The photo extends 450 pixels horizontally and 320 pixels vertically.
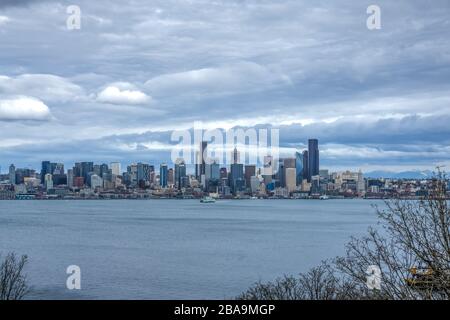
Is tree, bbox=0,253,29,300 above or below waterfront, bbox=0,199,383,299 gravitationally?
above

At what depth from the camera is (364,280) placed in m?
10.0

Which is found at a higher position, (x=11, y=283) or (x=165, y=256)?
(x=11, y=283)

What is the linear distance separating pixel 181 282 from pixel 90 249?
1998 cm

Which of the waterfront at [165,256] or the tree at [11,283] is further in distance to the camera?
the waterfront at [165,256]

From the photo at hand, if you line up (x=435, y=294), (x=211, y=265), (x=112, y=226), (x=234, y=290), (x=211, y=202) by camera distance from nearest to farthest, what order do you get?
(x=435, y=294) → (x=234, y=290) → (x=211, y=265) → (x=112, y=226) → (x=211, y=202)

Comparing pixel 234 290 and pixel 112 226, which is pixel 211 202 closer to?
pixel 112 226

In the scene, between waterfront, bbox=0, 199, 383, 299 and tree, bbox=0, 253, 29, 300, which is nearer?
tree, bbox=0, 253, 29, 300

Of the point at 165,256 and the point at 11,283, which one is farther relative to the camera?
the point at 165,256

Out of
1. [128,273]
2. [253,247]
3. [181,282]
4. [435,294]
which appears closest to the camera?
[435,294]

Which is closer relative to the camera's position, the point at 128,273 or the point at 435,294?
the point at 435,294

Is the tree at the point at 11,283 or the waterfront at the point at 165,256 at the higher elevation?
the tree at the point at 11,283
